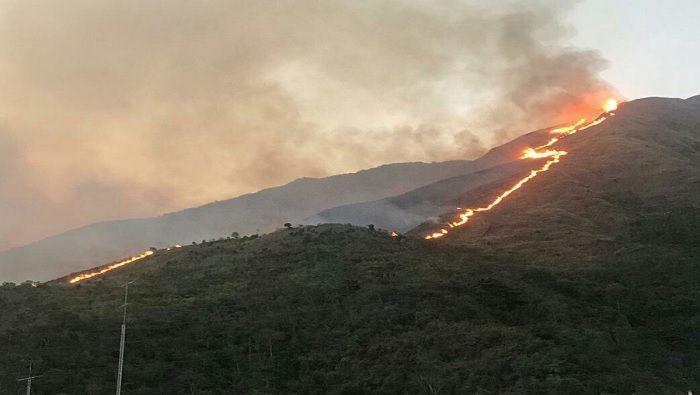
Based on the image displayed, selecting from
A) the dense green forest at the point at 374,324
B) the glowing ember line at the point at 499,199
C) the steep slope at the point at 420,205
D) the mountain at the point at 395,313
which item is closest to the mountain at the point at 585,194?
the steep slope at the point at 420,205

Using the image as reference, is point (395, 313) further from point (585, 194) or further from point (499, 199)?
point (499, 199)

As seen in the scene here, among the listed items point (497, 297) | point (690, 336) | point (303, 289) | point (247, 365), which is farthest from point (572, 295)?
point (247, 365)

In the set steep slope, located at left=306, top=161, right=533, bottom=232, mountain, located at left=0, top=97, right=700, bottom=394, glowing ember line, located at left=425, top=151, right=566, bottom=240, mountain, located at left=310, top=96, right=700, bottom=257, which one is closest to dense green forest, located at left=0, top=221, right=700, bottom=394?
mountain, located at left=0, top=97, right=700, bottom=394

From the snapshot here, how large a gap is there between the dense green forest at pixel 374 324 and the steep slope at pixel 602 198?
208 inches

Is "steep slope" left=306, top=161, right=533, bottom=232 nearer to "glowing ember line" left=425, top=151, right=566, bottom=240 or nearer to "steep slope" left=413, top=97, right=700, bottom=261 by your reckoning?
"glowing ember line" left=425, top=151, right=566, bottom=240

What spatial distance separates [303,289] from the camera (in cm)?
6166

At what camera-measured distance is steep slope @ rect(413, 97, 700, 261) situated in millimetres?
78375

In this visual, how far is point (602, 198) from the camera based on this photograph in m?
95.6

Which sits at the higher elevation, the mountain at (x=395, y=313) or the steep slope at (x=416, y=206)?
the steep slope at (x=416, y=206)

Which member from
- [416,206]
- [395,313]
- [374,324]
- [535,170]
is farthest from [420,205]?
[374,324]

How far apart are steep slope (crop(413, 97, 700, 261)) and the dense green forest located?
5.27 m

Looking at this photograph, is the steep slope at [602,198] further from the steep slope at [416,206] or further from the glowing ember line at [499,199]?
the steep slope at [416,206]

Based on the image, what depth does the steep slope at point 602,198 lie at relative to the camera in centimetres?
7838

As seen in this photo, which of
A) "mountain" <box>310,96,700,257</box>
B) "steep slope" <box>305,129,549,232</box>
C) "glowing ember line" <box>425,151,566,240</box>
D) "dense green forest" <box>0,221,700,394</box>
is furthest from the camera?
"steep slope" <box>305,129,549,232</box>
